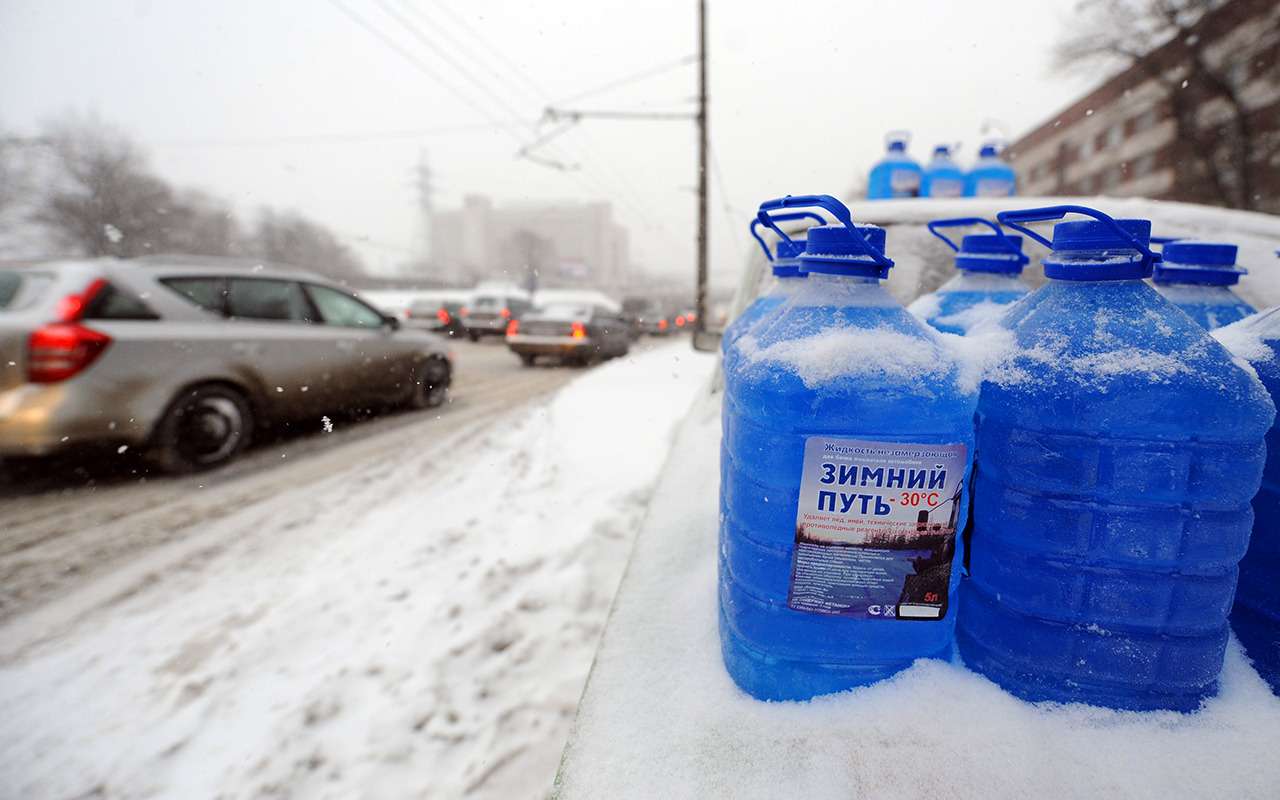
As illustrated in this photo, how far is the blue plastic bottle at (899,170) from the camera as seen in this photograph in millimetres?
3545

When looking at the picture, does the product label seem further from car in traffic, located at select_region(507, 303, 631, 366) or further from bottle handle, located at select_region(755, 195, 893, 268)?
car in traffic, located at select_region(507, 303, 631, 366)

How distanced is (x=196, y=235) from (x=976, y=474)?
814cm

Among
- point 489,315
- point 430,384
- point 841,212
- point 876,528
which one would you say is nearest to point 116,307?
point 430,384

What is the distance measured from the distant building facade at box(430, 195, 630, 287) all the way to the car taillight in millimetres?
27570

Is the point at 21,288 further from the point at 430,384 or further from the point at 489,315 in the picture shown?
the point at 489,315

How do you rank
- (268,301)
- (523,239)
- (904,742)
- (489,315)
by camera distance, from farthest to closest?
(523,239) → (489,315) → (268,301) → (904,742)

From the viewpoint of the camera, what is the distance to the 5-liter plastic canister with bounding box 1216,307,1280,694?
1.07 meters

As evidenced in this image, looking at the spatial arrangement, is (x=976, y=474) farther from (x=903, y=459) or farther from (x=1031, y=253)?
(x=1031, y=253)

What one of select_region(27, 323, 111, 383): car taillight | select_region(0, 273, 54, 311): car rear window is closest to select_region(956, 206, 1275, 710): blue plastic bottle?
select_region(27, 323, 111, 383): car taillight

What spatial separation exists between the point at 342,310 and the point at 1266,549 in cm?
618

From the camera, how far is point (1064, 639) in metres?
1.03

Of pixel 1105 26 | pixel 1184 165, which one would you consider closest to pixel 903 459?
pixel 1105 26

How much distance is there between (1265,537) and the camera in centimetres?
110

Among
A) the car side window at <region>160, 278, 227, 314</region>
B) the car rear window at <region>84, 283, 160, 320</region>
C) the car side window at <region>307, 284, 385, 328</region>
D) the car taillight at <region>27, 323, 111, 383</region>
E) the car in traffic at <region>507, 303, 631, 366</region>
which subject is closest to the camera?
the car taillight at <region>27, 323, 111, 383</region>
